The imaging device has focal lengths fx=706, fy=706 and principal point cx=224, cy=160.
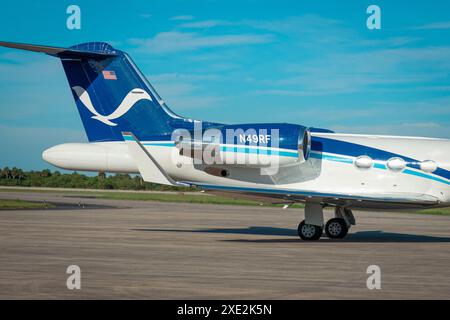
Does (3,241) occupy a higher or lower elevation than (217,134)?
lower

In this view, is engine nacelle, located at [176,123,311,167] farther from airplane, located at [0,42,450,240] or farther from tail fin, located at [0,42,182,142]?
tail fin, located at [0,42,182,142]

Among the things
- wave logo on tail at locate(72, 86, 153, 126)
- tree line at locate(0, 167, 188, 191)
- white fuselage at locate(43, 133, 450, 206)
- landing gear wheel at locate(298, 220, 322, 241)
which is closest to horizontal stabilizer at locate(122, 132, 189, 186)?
white fuselage at locate(43, 133, 450, 206)

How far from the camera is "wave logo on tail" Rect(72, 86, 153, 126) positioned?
78.8 feet

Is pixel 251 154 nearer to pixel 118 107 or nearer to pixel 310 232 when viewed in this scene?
pixel 310 232

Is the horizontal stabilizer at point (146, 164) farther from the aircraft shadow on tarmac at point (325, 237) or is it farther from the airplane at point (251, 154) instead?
the aircraft shadow on tarmac at point (325, 237)

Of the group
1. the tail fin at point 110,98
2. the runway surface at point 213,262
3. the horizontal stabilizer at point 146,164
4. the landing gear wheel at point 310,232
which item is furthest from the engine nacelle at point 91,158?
the landing gear wheel at point 310,232

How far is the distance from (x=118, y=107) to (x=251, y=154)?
5.15 metres

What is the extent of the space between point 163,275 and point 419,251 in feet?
28.2

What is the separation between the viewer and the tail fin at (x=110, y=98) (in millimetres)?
23969

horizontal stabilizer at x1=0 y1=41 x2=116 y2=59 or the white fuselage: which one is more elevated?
horizontal stabilizer at x1=0 y1=41 x2=116 y2=59

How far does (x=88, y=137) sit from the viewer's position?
2423 cm

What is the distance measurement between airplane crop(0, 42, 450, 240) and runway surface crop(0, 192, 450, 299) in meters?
1.45
